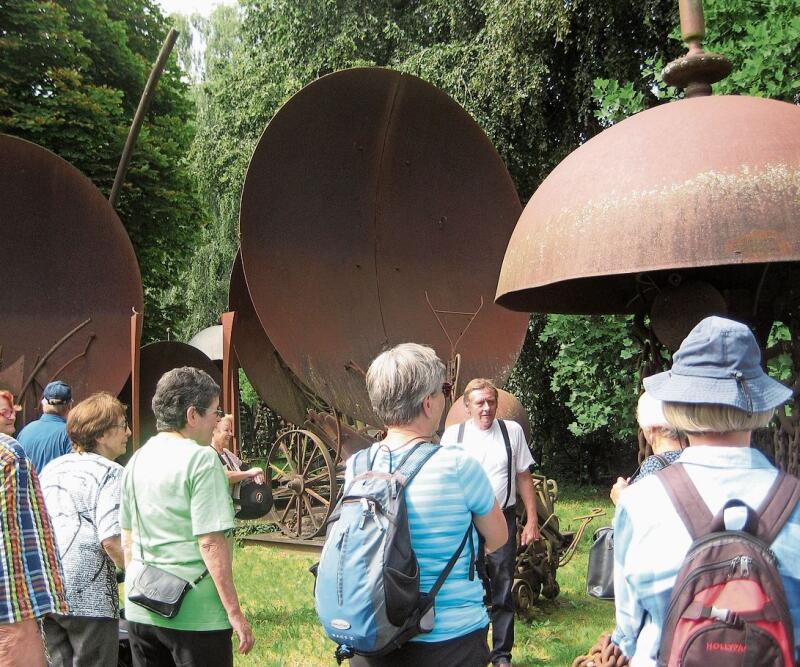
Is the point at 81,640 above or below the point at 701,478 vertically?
below

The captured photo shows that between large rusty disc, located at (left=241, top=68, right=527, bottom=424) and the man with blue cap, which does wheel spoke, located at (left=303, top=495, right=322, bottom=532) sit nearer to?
large rusty disc, located at (left=241, top=68, right=527, bottom=424)

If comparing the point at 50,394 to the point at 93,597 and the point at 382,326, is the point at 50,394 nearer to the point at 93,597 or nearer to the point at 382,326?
the point at 93,597

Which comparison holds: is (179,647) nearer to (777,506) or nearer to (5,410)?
(5,410)

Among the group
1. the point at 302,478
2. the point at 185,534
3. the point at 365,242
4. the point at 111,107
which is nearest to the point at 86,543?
the point at 185,534

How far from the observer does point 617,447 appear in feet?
44.5

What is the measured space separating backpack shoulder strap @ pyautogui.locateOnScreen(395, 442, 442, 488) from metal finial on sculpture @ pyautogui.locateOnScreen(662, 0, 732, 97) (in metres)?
1.82

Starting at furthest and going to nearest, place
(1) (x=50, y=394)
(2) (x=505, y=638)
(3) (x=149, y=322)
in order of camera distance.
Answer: (3) (x=149, y=322)
(1) (x=50, y=394)
(2) (x=505, y=638)

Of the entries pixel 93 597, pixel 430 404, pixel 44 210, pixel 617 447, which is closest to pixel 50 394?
pixel 93 597

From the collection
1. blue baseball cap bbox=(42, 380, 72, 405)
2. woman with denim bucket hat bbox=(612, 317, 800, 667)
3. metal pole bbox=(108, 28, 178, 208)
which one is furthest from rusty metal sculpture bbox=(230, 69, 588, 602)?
woman with denim bucket hat bbox=(612, 317, 800, 667)

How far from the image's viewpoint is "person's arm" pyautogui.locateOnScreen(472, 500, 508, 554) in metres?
2.29

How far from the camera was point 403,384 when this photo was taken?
2.32 metres

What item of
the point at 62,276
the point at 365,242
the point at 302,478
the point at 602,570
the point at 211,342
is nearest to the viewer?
the point at 602,570

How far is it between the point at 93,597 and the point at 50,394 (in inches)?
86.5

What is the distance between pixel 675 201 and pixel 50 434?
3.65m
